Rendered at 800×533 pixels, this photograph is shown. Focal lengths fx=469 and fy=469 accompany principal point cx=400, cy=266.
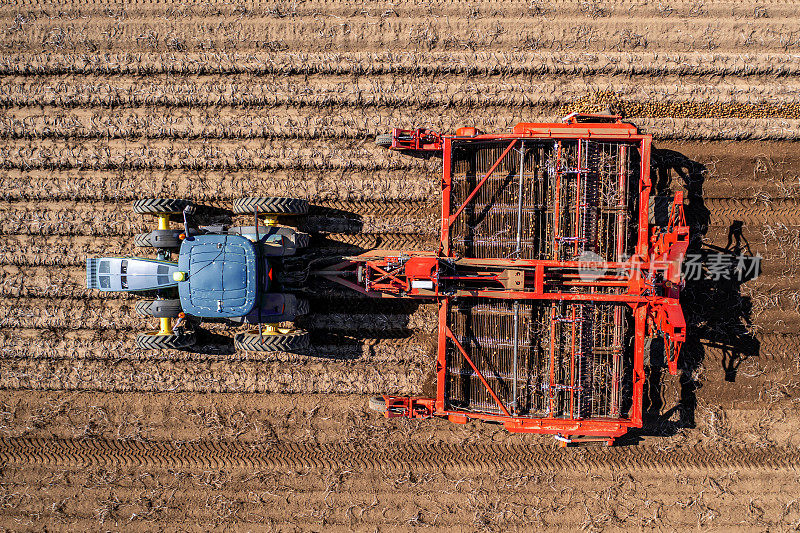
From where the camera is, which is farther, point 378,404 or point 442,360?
point 378,404

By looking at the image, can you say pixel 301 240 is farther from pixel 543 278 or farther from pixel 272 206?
pixel 543 278

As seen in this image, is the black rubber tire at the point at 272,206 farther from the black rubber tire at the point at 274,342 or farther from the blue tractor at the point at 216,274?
the black rubber tire at the point at 274,342

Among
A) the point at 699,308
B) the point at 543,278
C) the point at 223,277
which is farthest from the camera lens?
the point at 699,308

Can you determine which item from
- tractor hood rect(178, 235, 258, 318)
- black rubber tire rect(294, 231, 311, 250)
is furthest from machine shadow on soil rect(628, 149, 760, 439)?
tractor hood rect(178, 235, 258, 318)

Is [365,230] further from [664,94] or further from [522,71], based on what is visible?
[664,94]

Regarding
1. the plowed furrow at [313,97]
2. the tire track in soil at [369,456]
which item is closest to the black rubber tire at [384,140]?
the plowed furrow at [313,97]

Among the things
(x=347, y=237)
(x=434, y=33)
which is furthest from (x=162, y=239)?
(x=434, y=33)

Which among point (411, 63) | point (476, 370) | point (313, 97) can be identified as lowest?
point (476, 370)
